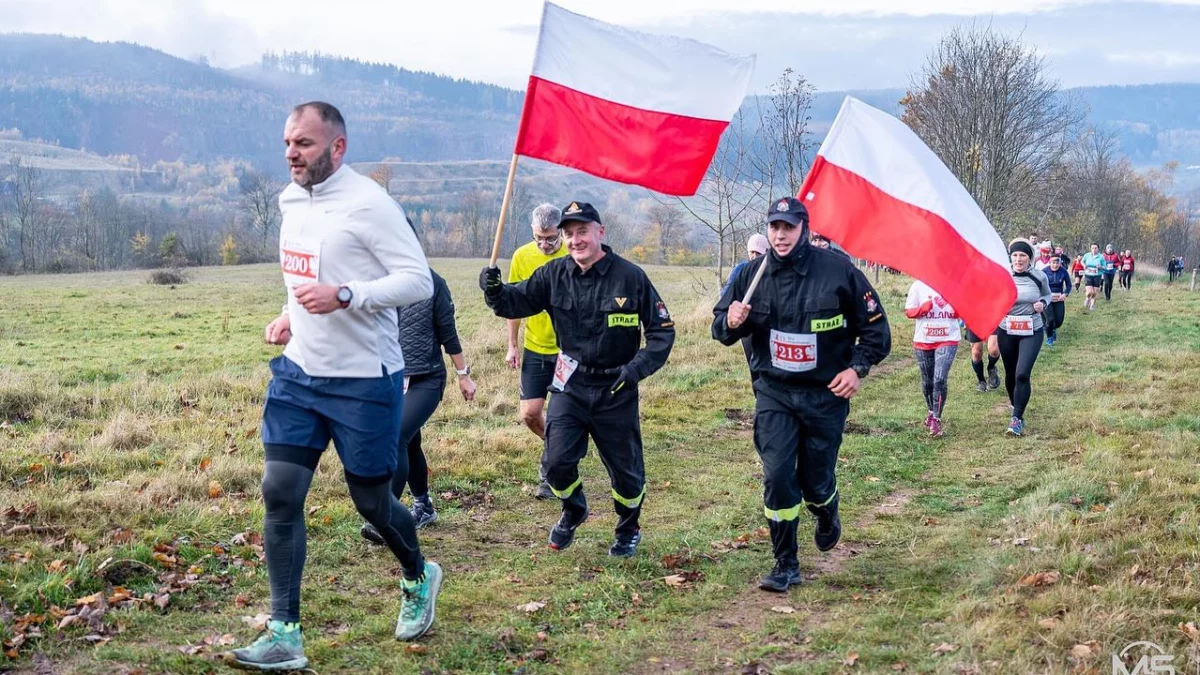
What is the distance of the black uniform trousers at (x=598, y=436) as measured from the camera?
256 inches

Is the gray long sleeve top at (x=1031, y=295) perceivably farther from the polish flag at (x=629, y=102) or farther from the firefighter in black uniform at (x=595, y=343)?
the firefighter in black uniform at (x=595, y=343)

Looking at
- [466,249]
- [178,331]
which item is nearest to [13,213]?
[466,249]

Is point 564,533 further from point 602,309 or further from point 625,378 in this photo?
point 602,309

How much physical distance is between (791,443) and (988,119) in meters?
34.7

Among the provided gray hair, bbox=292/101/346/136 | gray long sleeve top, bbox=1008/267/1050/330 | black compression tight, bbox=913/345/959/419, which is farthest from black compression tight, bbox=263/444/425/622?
gray long sleeve top, bbox=1008/267/1050/330

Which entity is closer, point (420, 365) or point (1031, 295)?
point (420, 365)

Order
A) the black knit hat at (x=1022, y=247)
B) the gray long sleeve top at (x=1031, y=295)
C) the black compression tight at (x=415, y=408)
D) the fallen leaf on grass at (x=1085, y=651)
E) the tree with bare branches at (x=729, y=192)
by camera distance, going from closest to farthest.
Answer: the fallen leaf on grass at (x=1085, y=651)
the black compression tight at (x=415, y=408)
the gray long sleeve top at (x=1031, y=295)
the black knit hat at (x=1022, y=247)
the tree with bare branches at (x=729, y=192)

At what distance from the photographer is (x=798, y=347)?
20.1ft

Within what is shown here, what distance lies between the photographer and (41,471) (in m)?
7.63

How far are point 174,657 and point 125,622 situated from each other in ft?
2.13

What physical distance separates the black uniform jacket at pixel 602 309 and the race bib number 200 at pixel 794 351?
2.21 feet

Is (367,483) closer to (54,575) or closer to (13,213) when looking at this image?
(54,575)

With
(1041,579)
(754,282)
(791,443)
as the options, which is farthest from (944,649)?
(754,282)

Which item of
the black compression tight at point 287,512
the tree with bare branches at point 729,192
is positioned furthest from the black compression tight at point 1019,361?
the tree with bare branches at point 729,192
